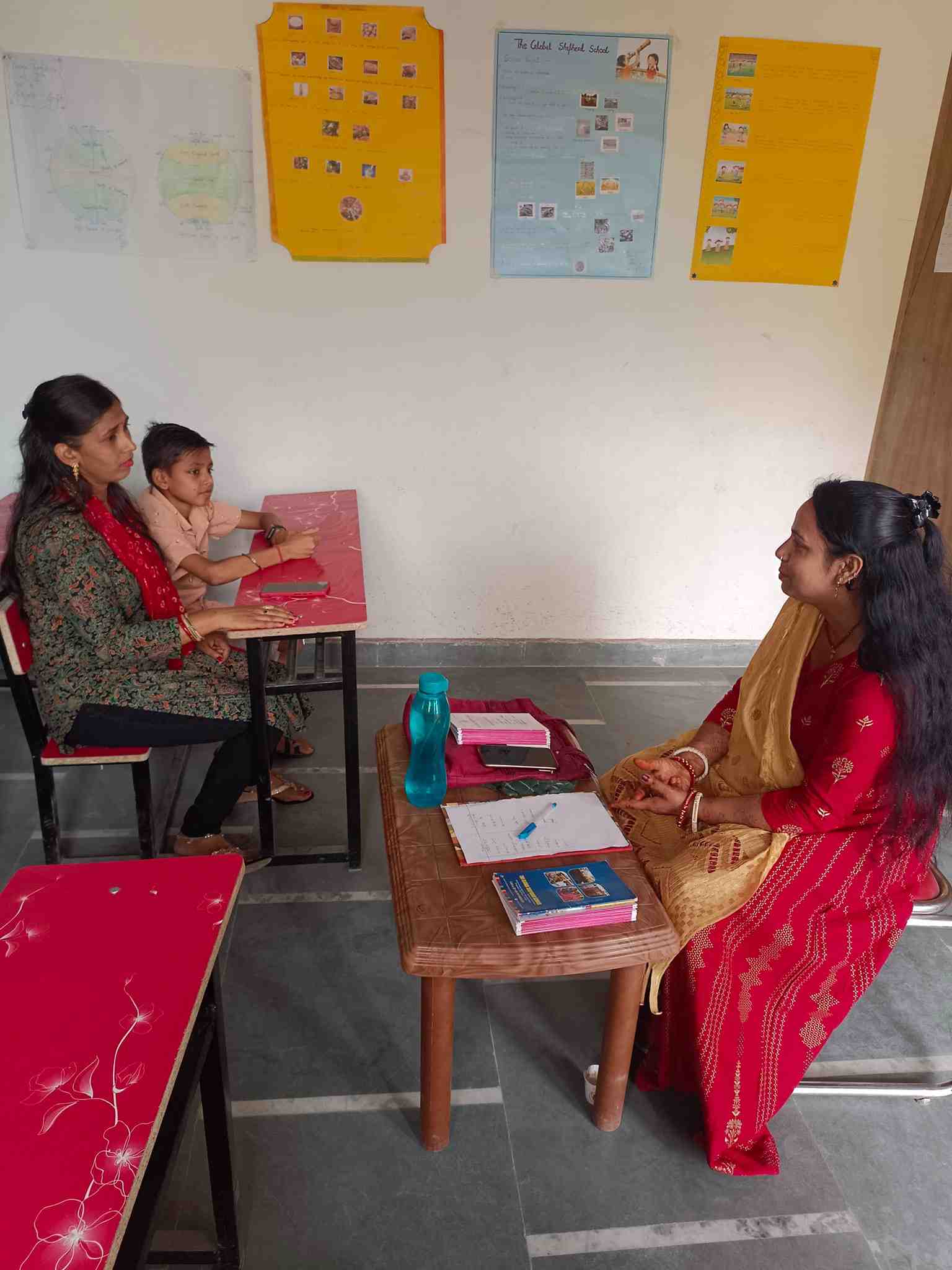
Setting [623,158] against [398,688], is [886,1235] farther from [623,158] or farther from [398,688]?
[623,158]

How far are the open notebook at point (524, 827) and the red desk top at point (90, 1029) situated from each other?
1.52 feet

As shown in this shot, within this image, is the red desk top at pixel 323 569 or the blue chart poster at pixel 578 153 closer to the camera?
the red desk top at pixel 323 569

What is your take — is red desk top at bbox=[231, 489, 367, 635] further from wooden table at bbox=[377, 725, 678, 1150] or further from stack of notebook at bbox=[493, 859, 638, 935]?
stack of notebook at bbox=[493, 859, 638, 935]

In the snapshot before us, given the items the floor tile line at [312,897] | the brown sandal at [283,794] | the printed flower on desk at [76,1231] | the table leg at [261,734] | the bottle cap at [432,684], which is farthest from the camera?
the brown sandal at [283,794]

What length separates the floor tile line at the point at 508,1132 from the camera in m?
1.54

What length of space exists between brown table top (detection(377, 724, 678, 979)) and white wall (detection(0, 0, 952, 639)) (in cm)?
213

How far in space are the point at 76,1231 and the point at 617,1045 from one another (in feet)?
3.55

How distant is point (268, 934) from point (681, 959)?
1.07m

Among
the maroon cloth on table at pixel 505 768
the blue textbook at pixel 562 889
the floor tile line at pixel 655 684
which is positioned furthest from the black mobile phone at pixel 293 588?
the floor tile line at pixel 655 684

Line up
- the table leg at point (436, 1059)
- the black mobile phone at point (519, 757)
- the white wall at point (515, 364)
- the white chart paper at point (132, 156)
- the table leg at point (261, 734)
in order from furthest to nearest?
the white wall at point (515, 364) < the white chart paper at point (132, 156) < the table leg at point (261, 734) < the black mobile phone at point (519, 757) < the table leg at point (436, 1059)

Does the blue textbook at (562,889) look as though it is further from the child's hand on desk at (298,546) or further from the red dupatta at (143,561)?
the child's hand on desk at (298,546)

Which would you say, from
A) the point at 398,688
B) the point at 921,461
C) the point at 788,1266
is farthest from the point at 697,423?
the point at 788,1266

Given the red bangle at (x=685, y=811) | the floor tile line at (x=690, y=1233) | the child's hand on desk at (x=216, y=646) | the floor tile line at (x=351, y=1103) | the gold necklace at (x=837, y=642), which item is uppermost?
the gold necklace at (x=837, y=642)

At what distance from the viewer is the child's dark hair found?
2604 millimetres
